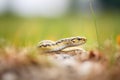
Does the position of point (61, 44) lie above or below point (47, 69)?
above

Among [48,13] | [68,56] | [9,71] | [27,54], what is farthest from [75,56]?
[48,13]

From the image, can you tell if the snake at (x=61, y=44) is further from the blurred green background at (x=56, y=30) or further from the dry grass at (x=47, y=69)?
the dry grass at (x=47, y=69)

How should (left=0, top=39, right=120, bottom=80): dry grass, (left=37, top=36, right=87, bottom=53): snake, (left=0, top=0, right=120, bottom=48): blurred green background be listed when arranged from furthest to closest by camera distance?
(left=0, top=0, right=120, bottom=48): blurred green background < (left=37, top=36, right=87, bottom=53): snake < (left=0, top=39, right=120, bottom=80): dry grass

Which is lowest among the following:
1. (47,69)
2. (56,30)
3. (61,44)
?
(47,69)

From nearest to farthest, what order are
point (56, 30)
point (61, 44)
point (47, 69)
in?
point (47, 69), point (61, 44), point (56, 30)

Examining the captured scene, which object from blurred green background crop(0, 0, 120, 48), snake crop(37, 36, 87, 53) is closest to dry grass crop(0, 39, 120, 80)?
snake crop(37, 36, 87, 53)

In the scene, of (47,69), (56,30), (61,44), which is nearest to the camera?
(47,69)

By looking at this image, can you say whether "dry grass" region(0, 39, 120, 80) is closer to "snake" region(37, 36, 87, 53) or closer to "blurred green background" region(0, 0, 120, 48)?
"snake" region(37, 36, 87, 53)

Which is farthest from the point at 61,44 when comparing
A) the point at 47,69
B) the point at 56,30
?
the point at 56,30

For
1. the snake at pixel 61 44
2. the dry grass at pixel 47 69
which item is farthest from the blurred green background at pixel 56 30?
the dry grass at pixel 47 69

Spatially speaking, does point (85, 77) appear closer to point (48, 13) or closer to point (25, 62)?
point (25, 62)

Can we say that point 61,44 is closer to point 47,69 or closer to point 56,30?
point 47,69
